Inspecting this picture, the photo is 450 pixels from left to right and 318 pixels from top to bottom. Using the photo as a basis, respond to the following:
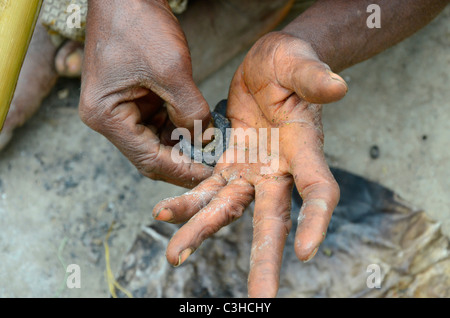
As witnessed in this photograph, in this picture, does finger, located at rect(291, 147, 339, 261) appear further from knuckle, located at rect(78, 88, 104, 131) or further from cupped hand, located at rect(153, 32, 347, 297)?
knuckle, located at rect(78, 88, 104, 131)

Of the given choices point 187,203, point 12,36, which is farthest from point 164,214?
point 12,36

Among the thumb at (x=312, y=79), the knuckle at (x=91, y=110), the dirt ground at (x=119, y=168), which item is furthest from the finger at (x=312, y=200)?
the dirt ground at (x=119, y=168)

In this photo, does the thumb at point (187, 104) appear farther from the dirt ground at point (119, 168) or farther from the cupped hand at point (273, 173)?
the dirt ground at point (119, 168)

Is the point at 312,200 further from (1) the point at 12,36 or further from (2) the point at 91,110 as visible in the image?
(1) the point at 12,36

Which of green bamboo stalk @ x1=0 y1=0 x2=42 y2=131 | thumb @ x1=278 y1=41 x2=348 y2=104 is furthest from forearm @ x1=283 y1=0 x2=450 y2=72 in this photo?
green bamboo stalk @ x1=0 y1=0 x2=42 y2=131

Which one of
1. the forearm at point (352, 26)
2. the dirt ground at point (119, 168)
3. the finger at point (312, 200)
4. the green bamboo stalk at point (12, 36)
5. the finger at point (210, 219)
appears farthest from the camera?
the dirt ground at point (119, 168)
